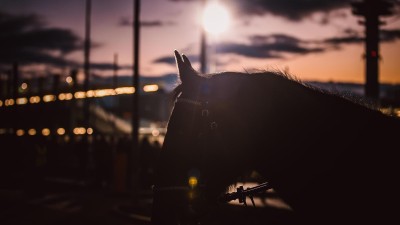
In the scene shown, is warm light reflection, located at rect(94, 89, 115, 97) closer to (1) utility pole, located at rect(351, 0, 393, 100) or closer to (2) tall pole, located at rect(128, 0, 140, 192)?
(2) tall pole, located at rect(128, 0, 140, 192)

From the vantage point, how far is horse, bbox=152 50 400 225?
241 cm

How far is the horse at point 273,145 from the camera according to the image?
7.90 ft

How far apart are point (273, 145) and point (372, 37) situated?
38.5ft

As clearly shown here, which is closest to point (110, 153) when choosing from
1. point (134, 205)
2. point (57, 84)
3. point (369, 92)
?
point (134, 205)

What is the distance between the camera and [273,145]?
2.61 metres

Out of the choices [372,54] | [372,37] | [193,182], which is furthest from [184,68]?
[372,37]

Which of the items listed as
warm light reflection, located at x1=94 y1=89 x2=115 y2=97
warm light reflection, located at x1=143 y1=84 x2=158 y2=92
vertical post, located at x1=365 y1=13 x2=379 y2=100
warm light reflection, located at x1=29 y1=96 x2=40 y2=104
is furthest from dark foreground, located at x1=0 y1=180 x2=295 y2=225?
warm light reflection, located at x1=29 y1=96 x2=40 y2=104

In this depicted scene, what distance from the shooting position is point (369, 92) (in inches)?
504

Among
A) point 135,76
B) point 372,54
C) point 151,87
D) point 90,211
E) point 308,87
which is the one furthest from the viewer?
point 151,87

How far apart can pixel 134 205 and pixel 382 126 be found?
1148 cm

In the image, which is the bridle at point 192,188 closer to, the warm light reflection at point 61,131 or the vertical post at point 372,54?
the vertical post at point 372,54

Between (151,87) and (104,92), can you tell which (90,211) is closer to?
(151,87)

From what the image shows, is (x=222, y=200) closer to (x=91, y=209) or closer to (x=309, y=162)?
(x=309, y=162)

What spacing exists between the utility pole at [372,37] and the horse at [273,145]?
34.9 ft
